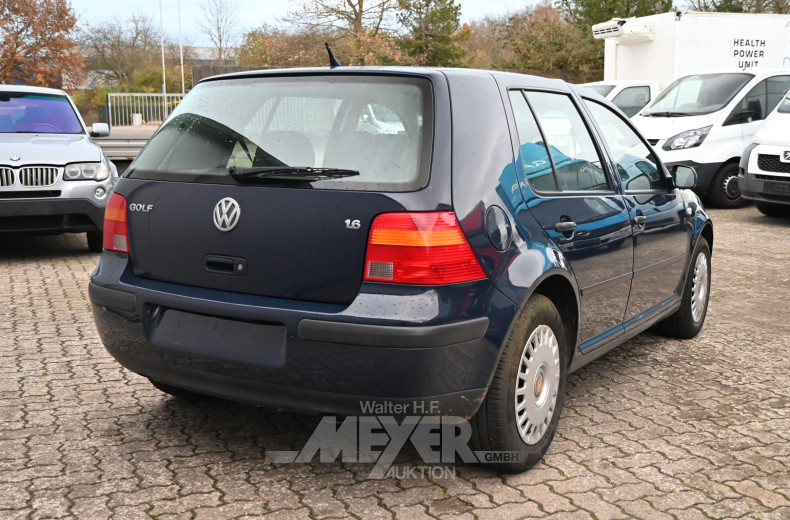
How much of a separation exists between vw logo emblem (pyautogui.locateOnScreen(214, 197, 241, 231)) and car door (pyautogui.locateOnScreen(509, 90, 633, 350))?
113 centimetres

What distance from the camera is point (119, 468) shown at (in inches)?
136

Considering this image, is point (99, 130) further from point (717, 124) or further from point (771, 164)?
point (717, 124)

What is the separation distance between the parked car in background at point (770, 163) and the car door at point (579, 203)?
764 centimetres

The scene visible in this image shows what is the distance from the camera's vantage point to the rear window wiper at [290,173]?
315cm

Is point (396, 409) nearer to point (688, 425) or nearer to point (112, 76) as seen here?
point (688, 425)

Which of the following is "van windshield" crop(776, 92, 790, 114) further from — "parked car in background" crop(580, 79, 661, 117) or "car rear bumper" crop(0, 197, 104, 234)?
"car rear bumper" crop(0, 197, 104, 234)

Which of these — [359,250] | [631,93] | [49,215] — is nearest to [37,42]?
[631,93]

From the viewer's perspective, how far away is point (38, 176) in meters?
8.38

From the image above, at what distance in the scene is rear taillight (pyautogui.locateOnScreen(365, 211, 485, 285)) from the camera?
9.77 ft

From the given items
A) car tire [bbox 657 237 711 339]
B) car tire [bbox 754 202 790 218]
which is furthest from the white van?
car tire [bbox 657 237 711 339]

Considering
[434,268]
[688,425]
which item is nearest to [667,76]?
[688,425]

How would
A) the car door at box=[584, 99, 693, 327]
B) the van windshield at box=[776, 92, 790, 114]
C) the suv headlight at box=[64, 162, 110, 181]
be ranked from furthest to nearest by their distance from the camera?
the van windshield at box=[776, 92, 790, 114] < the suv headlight at box=[64, 162, 110, 181] < the car door at box=[584, 99, 693, 327]

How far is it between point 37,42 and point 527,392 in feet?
103

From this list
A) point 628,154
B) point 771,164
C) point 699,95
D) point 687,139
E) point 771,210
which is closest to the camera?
point 628,154
